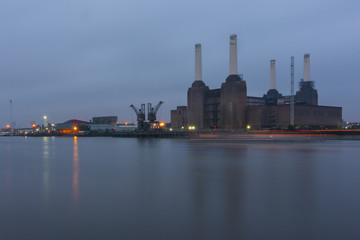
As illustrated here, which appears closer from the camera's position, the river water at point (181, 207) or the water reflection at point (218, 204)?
the river water at point (181, 207)

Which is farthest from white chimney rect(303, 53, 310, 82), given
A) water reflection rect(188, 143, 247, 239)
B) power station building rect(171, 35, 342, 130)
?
water reflection rect(188, 143, 247, 239)

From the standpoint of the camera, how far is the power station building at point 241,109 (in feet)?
313

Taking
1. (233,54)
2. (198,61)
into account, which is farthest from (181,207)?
(198,61)

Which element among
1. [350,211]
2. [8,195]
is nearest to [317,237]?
[350,211]

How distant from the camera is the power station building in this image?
313 feet

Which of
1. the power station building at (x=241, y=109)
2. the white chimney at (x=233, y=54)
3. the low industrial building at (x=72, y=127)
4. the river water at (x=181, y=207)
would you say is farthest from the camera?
the low industrial building at (x=72, y=127)

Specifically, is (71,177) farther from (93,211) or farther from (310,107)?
(310,107)

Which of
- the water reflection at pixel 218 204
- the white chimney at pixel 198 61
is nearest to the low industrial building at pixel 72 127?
the white chimney at pixel 198 61

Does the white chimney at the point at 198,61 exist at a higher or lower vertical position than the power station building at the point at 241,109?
higher

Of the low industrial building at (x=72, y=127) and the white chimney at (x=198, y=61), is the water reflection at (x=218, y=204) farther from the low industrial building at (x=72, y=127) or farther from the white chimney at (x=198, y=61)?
the low industrial building at (x=72, y=127)

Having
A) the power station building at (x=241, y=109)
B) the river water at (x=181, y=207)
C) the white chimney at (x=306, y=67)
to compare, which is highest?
the white chimney at (x=306, y=67)

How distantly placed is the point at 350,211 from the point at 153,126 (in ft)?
323

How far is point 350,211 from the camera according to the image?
816cm

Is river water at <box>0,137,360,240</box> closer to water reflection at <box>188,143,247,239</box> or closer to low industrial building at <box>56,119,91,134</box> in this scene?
water reflection at <box>188,143,247,239</box>
